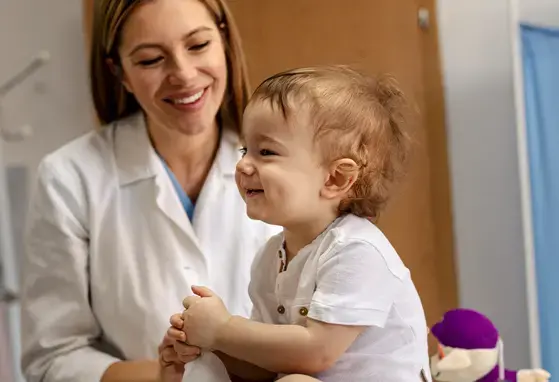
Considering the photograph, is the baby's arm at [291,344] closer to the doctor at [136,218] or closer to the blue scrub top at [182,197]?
the doctor at [136,218]

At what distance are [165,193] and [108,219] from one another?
10 cm

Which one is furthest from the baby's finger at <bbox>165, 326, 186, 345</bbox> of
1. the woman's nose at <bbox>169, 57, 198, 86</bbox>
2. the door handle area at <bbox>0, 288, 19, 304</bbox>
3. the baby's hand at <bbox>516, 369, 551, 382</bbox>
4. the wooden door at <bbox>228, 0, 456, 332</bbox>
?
the door handle area at <bbox>0, 288, 19, 304</bbox>

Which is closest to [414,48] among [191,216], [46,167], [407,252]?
[407,252]

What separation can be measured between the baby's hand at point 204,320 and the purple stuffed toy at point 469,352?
607 mm

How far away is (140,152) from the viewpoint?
1270 millimetres

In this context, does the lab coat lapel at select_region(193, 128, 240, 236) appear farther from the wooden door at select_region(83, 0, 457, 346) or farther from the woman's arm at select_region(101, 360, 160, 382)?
the wooden door at select_region(83, 0, 457, 346)

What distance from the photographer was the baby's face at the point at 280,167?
817 millimetres

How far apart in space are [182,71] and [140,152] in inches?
7.4

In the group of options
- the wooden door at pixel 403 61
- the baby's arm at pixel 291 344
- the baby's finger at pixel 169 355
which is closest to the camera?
the baby's arm at pixel 291 344

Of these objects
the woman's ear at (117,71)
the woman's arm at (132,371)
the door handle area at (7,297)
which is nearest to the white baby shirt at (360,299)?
the woman's arm at (132,371)

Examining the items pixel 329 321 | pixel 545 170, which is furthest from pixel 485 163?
pixel 329 321

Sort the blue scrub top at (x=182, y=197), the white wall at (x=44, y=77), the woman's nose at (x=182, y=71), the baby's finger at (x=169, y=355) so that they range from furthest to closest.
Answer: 1. the white wall at (x=44, y=77)
2. the blue scrub top at (x=182, y=197)
3. the woman's nose at (x=182, y=71)
4. the baby's finger at (x=169, y=355)

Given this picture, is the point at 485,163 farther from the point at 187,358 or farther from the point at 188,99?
the point at 187,358

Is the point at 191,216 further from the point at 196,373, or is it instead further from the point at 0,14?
the point at 0,14
